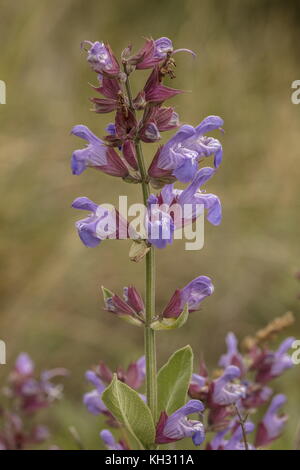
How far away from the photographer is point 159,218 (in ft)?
3.84

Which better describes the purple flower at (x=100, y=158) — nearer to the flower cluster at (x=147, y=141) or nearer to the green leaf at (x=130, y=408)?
the flower cluster at (x=147, y=141)

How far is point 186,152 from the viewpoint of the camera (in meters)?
1.23

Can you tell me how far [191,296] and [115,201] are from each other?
238 centimetres

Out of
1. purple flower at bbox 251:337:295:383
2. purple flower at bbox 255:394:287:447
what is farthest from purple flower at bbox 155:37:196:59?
purple flower at bbox 255:394:287:447

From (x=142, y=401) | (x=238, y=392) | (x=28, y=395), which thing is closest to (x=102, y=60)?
(x=142, y=401)

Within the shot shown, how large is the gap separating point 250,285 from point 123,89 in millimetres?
2342

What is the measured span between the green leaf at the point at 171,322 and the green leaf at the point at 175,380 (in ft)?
0.22

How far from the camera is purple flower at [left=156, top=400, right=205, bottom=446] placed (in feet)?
4.02

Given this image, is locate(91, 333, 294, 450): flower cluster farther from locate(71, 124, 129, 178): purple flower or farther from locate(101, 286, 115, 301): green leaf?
locate(71, 124, 129, 178): purple flower

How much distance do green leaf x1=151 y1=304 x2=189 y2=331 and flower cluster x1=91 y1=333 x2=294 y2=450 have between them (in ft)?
0.49

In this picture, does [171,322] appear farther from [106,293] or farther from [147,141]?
[147,141]

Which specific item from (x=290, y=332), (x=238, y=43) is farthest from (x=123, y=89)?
(x=238, y=43)

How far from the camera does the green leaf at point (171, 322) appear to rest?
1191 mm
